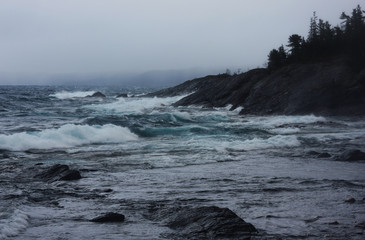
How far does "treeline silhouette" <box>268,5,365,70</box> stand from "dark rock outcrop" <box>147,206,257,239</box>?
36.2 meters

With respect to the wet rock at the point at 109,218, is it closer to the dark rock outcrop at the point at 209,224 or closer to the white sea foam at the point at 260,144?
the dark rock outcrop at the point at 209,224

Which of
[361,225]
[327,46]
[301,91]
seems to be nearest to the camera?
[361,225]

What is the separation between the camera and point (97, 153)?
1645 cm

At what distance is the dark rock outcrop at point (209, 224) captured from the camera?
6184 millimetres

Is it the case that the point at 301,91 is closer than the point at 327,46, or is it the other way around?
the point at 301,91

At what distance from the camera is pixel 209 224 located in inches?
255

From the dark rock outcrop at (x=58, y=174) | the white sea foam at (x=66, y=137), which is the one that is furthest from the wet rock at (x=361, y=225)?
the white sea foam at (x=66, y=137)

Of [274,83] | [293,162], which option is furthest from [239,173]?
[274,83]

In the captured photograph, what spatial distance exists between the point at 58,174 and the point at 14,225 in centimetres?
466

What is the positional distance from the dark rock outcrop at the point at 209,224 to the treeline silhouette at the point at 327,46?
36240 mm

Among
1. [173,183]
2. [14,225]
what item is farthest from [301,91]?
[14,225]

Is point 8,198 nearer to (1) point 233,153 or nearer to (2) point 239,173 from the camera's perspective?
(2) point 239,173

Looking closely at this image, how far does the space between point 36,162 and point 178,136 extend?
8885 millimetres

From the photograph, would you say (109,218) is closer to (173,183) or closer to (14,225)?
(14,225)
